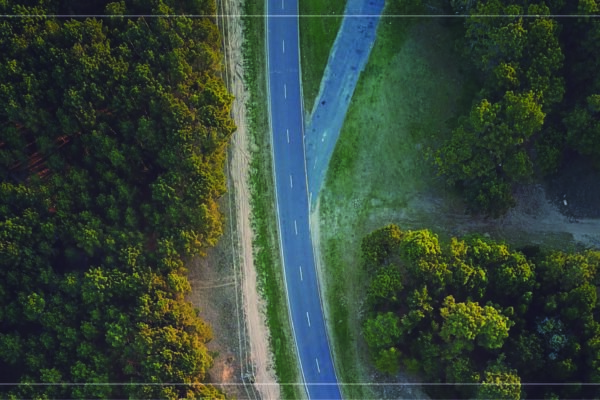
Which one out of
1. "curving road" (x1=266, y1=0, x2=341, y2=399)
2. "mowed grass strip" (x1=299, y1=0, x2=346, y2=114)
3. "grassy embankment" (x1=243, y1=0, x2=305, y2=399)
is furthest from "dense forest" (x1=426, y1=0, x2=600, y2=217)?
"grassy embankment" (x1=243, y1=0, x2=305, y2=399)

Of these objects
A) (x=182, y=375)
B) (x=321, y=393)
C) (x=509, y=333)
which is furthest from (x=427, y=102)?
(x=182, y=375)

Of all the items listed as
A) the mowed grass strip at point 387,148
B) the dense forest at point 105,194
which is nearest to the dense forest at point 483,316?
the mowed grass strip at point 387,148

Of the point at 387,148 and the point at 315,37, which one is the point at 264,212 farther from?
the point at 315,37

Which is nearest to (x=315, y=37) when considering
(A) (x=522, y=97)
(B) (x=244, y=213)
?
(B) (x=244, y=213)

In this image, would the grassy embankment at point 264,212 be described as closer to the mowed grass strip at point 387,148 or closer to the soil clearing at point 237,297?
the soil clearing at point 237,297

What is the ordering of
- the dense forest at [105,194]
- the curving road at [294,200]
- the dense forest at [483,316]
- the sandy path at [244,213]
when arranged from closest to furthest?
the dense forest at [483,316], the dense forest at [105,194], the sandy path at [244,213], the curving road at [294,200]

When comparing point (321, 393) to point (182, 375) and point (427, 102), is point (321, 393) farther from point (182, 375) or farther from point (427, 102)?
point (427, 102)
